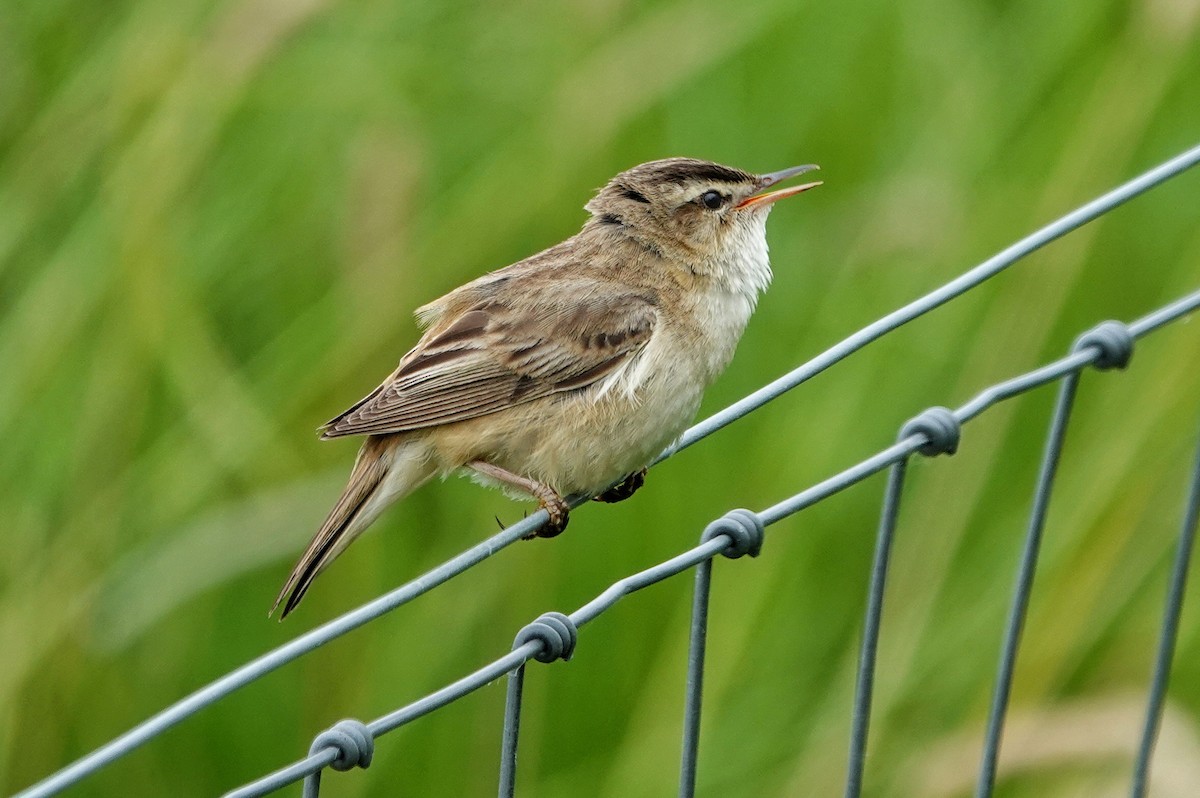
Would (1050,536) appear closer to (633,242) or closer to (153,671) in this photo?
(633,242)

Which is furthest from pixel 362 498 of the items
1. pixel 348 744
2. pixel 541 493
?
pixel 348 744

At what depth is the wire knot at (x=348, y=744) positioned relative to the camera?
161 centimetres

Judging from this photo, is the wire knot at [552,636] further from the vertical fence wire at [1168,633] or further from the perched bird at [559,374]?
the vertical fence wire at [1168,633]

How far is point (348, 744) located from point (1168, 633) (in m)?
1.51

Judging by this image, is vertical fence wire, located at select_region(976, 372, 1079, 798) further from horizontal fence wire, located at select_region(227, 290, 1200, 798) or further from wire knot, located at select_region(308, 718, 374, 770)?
wire knot, located at select_region(308, 718, 374, 770)

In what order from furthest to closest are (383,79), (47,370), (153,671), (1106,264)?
(1106,264) < (383,79) < (153,671) < (47,370)

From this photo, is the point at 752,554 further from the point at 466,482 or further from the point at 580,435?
the point at 466,482

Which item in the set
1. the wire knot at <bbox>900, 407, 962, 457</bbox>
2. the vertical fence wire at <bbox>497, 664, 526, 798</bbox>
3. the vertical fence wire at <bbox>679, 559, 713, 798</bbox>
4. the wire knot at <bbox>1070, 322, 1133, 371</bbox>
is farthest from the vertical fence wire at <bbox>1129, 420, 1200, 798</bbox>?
the vertical fence wire at <bbox>497, 664, 526, 798</bbox>

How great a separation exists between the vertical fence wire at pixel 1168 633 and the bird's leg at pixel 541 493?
106cm

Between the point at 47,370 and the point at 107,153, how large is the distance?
0.50 m

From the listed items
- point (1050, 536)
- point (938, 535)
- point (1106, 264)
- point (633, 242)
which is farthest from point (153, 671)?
point (1106, 264)

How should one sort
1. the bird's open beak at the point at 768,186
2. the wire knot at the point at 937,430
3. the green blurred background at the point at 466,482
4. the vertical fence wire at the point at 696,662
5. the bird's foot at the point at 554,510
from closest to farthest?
the vertical fence wire at the point at 696,662
the wire knot at the point at 937,430
the bird's foot at the point at 554,510
the green blurred background at the point at 466,482
the bird's open beak at the point at 768,186

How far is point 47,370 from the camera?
309cm

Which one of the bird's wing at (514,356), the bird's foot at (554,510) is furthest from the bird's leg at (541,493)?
the bird's wing at (514,356)
